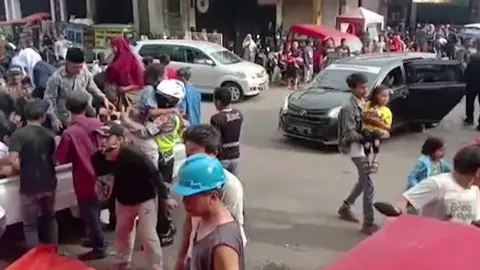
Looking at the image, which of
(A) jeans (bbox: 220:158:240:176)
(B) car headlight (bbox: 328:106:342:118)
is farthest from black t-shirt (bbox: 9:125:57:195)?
(B) car headlight (bbox: 328:106:342:118)

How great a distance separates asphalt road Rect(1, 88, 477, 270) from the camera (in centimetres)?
691

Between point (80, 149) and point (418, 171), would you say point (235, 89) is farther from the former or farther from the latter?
point (418, 171)

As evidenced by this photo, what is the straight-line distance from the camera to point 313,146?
12.1 m

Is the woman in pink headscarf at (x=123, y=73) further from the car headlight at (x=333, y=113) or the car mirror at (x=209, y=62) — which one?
the car mirror at (x=209, y=62)

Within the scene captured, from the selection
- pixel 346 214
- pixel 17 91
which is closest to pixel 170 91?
pixel 346 214

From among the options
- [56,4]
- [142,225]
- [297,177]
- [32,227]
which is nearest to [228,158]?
[142,225]

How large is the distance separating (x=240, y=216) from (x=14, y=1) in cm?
3128

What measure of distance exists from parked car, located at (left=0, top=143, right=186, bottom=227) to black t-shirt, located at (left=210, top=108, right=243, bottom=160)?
2.15ft

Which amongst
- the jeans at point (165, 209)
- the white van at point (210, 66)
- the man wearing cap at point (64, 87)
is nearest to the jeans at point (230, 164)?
the jeans at point (165, 209)

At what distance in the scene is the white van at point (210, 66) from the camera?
1706 cm

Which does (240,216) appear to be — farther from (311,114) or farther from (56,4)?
(56,4)

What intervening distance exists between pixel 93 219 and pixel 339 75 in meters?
7.34

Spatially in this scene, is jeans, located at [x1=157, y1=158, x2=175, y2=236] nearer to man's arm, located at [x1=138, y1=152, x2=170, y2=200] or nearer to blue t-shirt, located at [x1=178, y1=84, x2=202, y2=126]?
man's arm, located at [x1=138, y1=152, x2=170, y2=200]

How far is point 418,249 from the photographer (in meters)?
2.80
